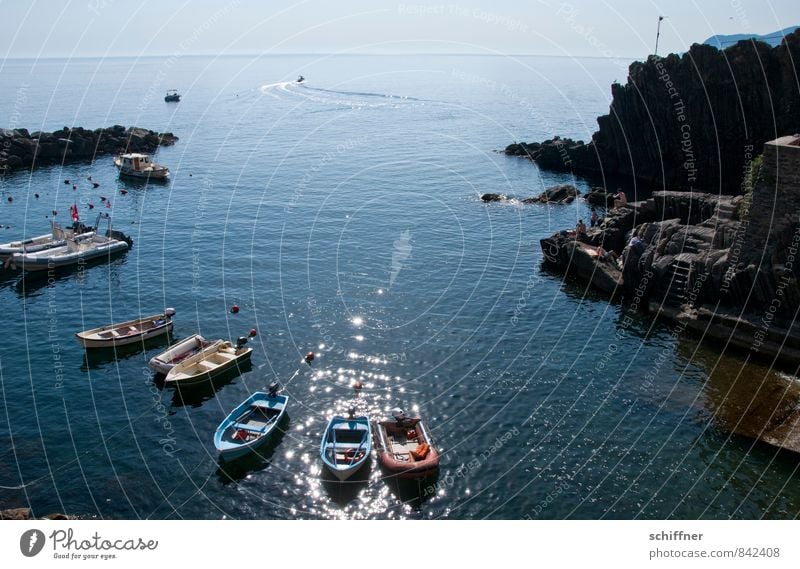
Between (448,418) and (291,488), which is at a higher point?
(448,418)

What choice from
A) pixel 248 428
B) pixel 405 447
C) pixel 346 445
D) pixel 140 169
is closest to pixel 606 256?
pixel 405 447

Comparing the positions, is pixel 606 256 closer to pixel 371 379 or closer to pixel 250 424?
pixel 371 379

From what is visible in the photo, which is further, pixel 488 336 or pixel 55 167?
pixel 55 167

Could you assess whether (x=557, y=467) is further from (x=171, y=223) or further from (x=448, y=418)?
(x=171, y=223)

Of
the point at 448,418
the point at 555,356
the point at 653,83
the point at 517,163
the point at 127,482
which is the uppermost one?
the point at 653,83

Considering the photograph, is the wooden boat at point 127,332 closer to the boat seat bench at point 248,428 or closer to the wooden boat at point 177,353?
the wooden boat at point 177,353

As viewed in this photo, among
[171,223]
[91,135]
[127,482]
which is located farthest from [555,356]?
[91,135]
